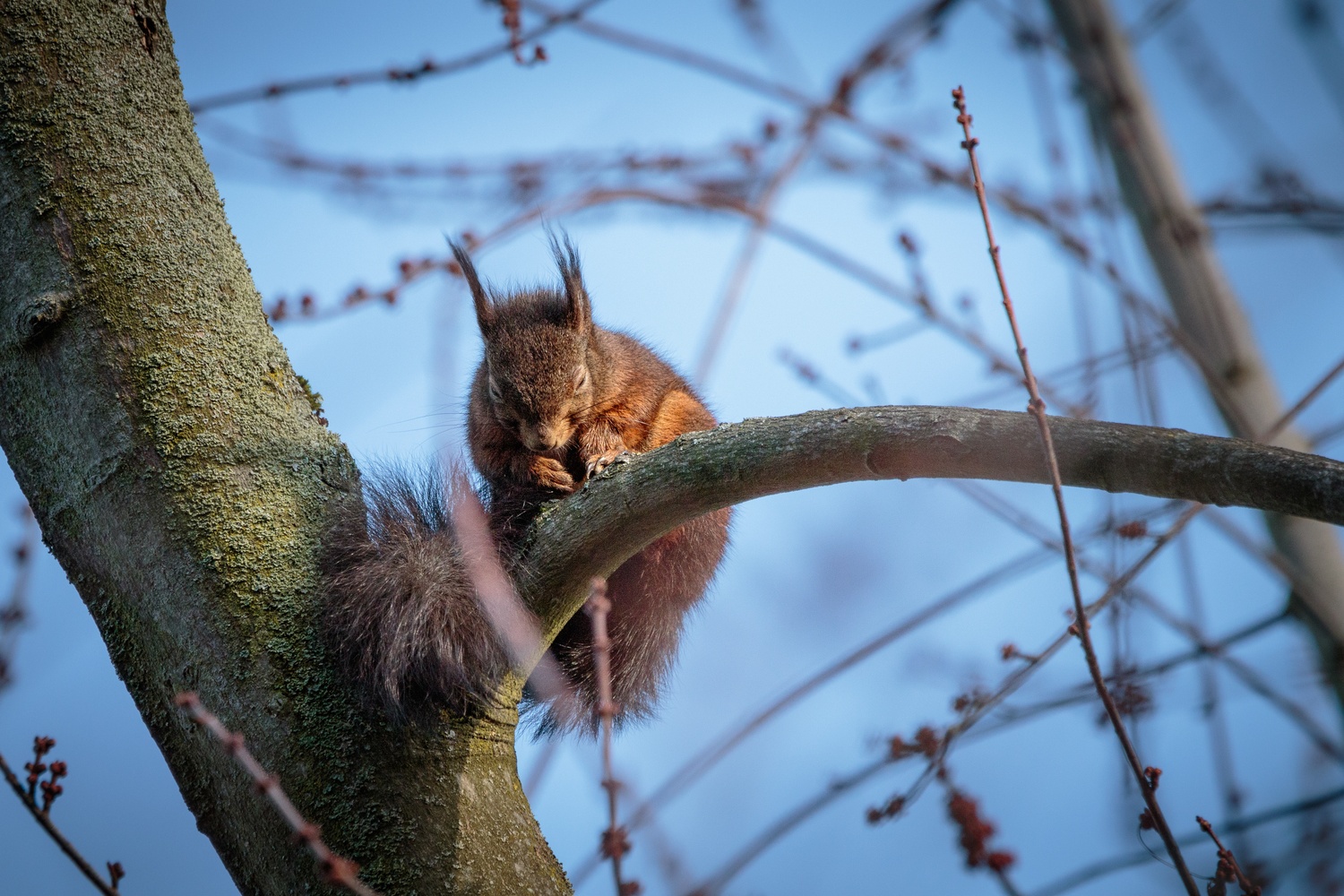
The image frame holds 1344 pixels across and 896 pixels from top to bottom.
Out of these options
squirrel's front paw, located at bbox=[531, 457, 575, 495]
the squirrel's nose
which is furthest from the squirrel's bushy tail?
the squirrel's nose

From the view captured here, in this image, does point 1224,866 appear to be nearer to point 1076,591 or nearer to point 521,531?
point 1076,591

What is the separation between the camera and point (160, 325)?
1.66 m

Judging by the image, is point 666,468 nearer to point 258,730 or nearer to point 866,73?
point 258,730

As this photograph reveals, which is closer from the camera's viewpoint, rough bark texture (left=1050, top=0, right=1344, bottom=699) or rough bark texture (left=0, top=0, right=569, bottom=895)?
rough bark texture (left=0, top=0, right=569, bottom=895)

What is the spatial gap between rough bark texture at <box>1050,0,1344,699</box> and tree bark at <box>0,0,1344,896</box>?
1347 mm

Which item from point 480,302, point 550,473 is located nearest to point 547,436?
point 550,473

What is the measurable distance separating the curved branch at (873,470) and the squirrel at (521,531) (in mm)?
150

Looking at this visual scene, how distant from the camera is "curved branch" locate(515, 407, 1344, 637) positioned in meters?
1.13

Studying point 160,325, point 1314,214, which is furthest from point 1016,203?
point 160,325

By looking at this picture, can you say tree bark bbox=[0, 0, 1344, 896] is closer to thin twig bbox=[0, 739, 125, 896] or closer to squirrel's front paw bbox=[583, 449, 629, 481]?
thin twig bbox=[0, 739, 125, 896]

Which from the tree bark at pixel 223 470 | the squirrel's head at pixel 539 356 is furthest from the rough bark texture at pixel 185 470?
the squirrel's head at pixel 539 356

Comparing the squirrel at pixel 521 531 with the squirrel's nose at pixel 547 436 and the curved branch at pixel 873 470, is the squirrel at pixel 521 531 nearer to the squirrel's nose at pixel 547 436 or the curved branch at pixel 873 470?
the squirrel's nose at pixel 547 436

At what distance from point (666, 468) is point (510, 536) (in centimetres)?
41

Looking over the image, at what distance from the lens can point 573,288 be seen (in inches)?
106
